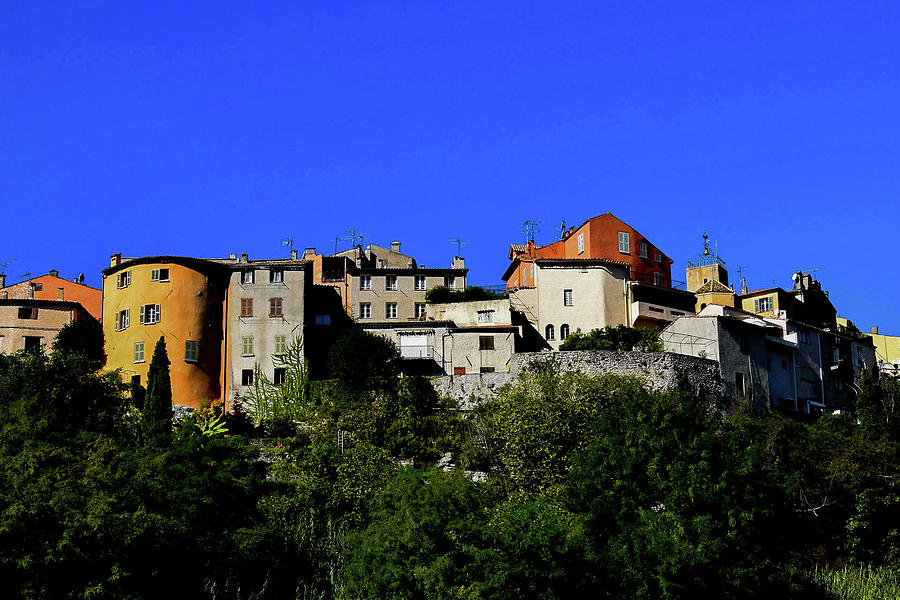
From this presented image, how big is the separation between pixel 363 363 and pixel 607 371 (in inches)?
539

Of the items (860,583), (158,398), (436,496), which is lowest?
(860,583)

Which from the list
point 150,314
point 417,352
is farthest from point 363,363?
point 150,314

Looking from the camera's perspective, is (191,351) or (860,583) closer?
(860,583)

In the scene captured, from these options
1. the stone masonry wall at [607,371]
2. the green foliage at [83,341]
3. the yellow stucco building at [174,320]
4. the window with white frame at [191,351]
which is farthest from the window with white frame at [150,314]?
the stone masonry wall at [607,371]

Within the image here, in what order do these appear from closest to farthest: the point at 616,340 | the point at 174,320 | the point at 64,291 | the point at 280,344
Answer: the point at 174,320, the point at 280,344, the point at 616,340, the point at 64,291

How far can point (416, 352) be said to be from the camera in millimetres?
72375

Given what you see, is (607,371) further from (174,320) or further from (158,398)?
(174,320)

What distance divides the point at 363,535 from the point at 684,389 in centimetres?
2529

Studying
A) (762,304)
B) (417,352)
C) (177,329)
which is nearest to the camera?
(177,329)

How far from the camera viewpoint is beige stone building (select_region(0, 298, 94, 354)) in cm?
7456

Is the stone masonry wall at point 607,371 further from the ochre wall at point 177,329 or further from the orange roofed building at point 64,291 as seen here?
the orange roofed building at point 64,291

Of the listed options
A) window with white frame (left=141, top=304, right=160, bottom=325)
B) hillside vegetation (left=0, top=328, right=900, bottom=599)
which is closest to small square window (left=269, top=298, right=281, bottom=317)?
window with white frame (left=141, top=304, right=160, bottom=325)

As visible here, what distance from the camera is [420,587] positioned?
41.7 metres

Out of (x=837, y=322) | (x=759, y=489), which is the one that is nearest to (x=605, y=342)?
(x=759, y=489)
